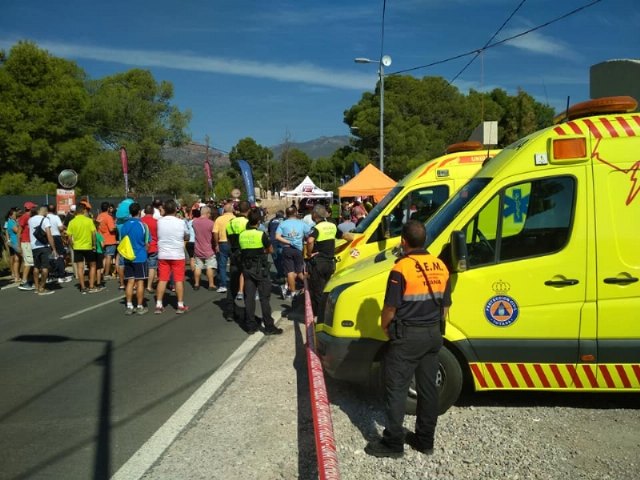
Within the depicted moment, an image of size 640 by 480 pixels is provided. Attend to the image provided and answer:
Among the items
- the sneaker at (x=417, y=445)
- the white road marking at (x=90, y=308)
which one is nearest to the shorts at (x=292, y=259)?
the white road marking at (x=90, y=308)

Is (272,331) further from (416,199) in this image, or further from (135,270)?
(416,199)

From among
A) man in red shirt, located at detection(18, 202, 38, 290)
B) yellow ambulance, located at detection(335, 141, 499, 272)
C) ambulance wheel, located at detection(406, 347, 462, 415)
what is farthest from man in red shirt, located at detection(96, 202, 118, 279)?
ambulance wheel, located at detection(406, 347, 462, 415)

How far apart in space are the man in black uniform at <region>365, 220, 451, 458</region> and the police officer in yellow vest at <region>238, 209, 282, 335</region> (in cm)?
408

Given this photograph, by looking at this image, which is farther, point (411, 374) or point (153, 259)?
point (153, 259)

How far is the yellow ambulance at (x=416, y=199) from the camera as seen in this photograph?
859 centimetres

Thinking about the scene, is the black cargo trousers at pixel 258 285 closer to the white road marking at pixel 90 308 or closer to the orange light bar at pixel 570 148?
the white road marking at pixel 90 308

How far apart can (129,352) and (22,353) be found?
4.63 ft

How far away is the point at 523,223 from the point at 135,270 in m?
6.78

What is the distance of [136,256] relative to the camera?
9.32 m

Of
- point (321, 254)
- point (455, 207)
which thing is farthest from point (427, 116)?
point (455, 207)

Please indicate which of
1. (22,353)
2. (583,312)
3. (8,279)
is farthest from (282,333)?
(8,279)

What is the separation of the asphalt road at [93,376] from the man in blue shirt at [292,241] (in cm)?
76

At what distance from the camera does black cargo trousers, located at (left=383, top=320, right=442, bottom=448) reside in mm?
3801

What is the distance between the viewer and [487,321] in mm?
4539
